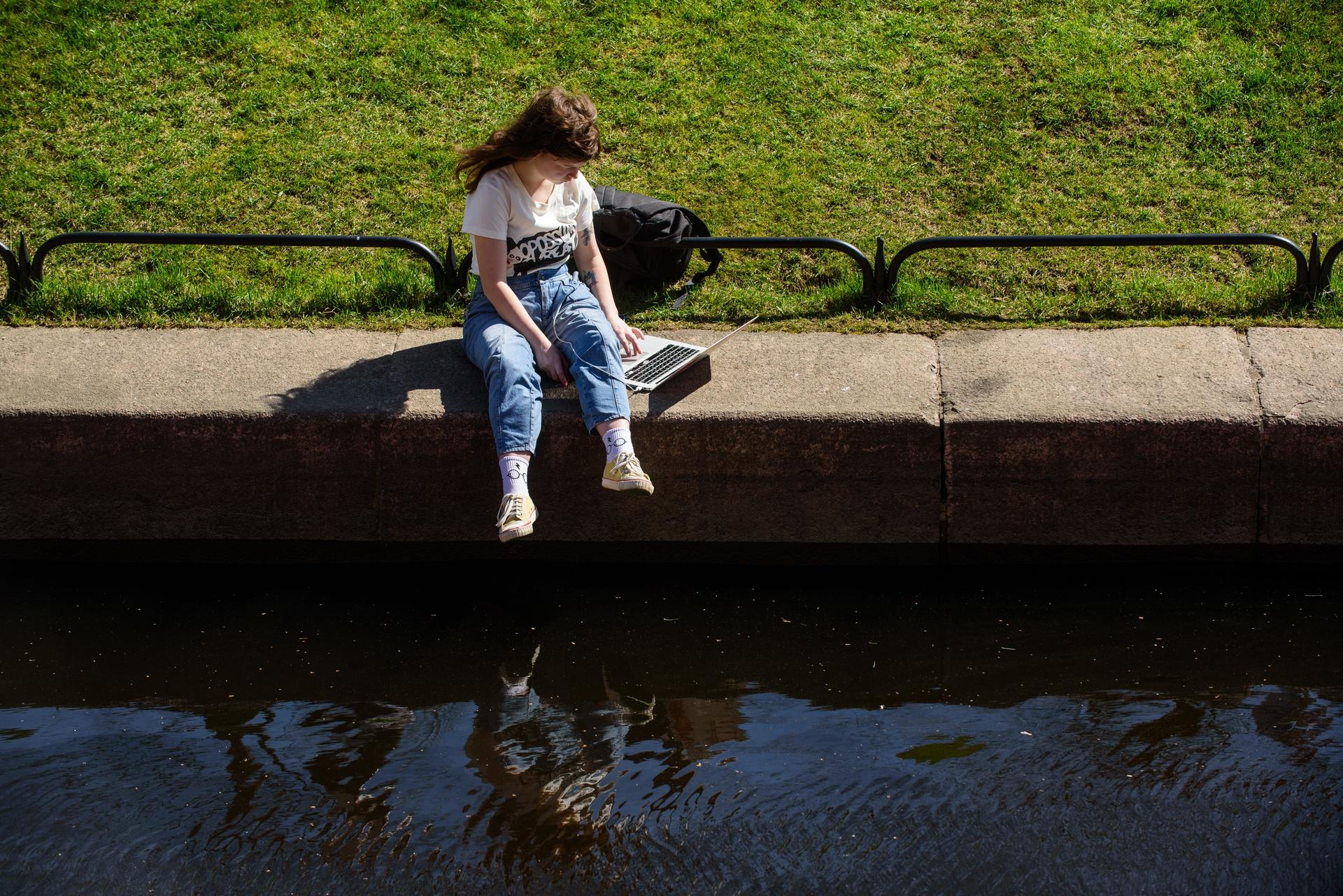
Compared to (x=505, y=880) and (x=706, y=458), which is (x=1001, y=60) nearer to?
(x=706, y=458)

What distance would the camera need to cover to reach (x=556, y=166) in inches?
178

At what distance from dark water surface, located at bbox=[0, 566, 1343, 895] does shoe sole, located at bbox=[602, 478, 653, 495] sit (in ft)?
1.71

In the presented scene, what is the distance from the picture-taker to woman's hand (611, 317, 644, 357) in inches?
192

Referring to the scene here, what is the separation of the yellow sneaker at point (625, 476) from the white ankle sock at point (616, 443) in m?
0.02

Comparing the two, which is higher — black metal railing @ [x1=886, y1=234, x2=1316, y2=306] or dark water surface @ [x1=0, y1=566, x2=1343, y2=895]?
black metal railing @ [x1=886, y1=234, x2=1316, y2=306]

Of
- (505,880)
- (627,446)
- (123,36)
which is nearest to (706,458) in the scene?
(627,446)

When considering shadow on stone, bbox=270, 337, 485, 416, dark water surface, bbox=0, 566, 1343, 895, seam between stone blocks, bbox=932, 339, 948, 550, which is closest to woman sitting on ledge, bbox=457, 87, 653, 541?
shadow on stone, bbox=270, 337, 485, 416

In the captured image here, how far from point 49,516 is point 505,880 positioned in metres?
2.68

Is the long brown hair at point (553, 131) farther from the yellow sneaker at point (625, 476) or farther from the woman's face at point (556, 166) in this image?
the yellow sneaker at point (625, 476)

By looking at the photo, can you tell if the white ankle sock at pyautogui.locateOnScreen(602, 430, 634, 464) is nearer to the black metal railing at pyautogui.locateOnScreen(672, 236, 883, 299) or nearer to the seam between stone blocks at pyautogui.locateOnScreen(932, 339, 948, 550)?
the seam between stone blocks at pyautogui.locateOnScreen(932, 339, 948, 550)

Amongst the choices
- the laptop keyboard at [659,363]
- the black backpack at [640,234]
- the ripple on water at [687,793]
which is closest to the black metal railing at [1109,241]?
the black backpack at [640,234]

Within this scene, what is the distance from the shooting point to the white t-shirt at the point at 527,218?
458 centimetres

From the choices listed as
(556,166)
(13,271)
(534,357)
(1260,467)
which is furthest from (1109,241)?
(13,271)

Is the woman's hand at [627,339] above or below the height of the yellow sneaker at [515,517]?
above
